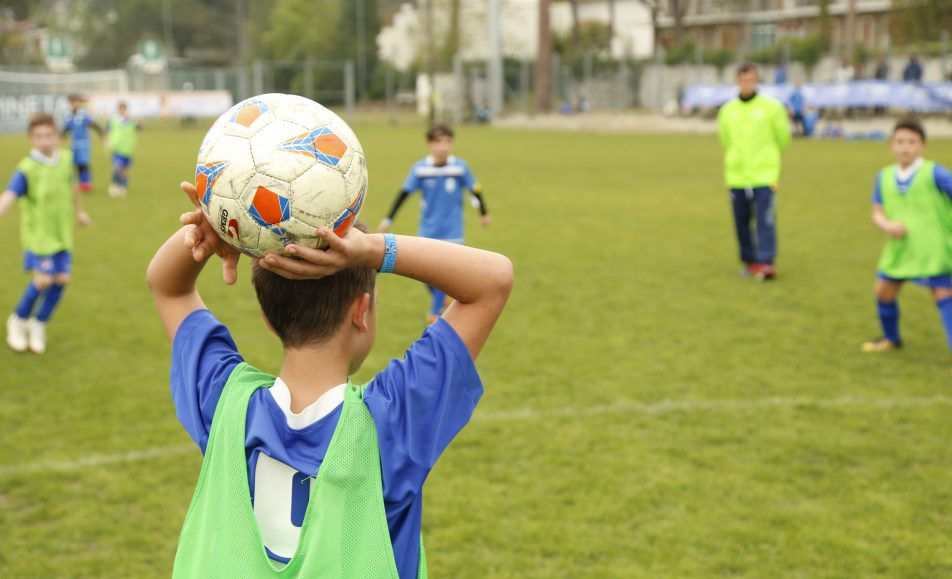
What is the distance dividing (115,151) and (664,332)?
14.1 metres

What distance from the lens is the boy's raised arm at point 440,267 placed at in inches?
72.3

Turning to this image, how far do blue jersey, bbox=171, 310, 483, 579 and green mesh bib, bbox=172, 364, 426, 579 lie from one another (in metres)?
0.03

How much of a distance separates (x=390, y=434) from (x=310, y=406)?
0.17 metres

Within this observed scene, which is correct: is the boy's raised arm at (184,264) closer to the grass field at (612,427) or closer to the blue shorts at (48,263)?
the grass field at (612,427)

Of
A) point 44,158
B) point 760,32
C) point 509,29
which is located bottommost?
point 44,158

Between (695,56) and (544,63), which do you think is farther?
(544,63)

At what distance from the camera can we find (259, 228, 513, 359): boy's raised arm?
6.02 ft

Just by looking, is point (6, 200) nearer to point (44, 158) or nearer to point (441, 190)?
point (44, 158)

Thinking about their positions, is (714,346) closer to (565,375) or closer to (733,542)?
(565,375)

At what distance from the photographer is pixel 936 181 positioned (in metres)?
7.32

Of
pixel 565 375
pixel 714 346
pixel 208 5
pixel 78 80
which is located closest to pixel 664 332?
pixel 714 346

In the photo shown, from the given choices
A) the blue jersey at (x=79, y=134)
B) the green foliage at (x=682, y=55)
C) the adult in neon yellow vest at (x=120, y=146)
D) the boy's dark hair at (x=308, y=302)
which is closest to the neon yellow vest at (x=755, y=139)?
the boy's dark hair at (x=308, y=302)

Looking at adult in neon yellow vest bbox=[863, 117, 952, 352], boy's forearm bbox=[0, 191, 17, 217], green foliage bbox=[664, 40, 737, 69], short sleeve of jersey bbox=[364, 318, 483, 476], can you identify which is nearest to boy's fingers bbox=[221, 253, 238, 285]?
short sleeve of jersey bbox=[364, 318, 483, 476]

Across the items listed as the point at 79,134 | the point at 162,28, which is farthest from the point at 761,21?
the point at 79,134
